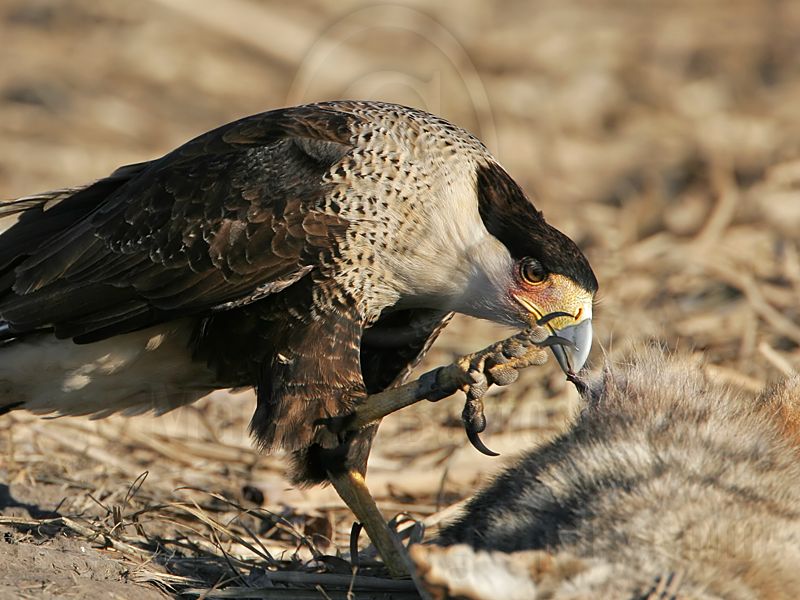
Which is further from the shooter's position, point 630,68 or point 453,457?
point 630,68

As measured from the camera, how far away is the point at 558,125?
10.8 meters

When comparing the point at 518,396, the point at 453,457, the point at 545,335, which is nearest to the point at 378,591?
the point at 545,335

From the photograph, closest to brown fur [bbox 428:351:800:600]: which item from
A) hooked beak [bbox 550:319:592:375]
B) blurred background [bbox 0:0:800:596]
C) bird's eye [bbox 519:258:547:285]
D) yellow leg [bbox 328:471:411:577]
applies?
hooked beak [bbox 550:319:592:375]

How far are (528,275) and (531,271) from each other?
0.06ft

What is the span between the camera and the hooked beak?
457 centimetres

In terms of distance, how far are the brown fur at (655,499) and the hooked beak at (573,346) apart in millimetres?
376

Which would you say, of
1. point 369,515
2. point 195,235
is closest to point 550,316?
point 369,515

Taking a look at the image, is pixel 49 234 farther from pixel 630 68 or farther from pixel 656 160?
pixel 630 68

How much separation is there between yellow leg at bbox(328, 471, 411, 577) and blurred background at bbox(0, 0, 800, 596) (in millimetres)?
736

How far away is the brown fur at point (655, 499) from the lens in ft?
10.0

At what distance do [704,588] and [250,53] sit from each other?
352 inches

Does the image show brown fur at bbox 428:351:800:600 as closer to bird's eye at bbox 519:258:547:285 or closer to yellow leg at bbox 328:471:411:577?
yellow leg at bbox 328:471:411:577

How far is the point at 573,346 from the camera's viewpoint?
15.1 ft

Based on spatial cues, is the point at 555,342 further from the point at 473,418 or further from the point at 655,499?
the point at 655,499
